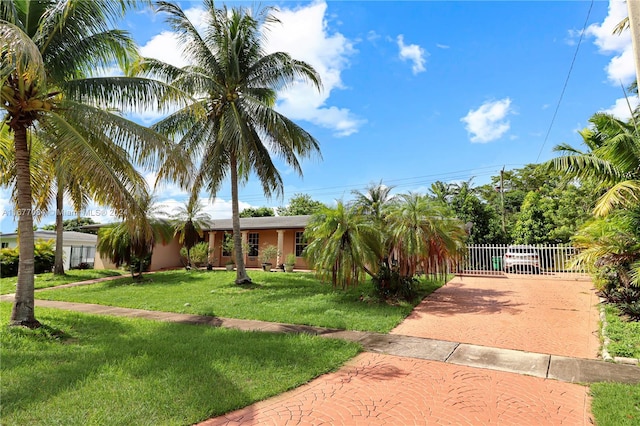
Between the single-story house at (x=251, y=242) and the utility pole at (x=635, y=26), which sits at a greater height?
the utility pole at (x=635, y=26)

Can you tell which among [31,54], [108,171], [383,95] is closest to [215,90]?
[383,95]

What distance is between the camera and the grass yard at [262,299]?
29.8 ft

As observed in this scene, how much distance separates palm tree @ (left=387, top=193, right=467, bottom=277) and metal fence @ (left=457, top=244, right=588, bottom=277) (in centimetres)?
666

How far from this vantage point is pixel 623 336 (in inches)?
266

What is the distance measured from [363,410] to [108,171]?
6.32m

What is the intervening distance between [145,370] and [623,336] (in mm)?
8508

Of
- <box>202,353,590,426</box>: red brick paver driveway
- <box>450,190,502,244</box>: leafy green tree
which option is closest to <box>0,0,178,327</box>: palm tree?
<box>202,353,590,426</box>: red brick paver driveway

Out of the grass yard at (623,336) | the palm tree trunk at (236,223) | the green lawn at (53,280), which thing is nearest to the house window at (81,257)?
the green lawn at (53,280)

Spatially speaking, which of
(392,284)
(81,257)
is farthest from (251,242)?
(392,284)

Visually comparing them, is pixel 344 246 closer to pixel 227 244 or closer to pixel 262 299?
pixel 262 299

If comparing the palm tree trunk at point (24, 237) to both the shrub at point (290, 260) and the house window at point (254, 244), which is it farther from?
the house window at point (254, 244)

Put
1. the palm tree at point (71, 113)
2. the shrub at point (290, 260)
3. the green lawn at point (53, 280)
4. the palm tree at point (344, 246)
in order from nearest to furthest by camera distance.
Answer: the palm tree at point (71, 113), the palm tree at point (344, 246), the green lawn at point (53, 280), the shrub at point (290, 260)

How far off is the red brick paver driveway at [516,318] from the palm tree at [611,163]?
2952 mm

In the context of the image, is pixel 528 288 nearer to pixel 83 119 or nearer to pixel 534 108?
pixel 534 108
